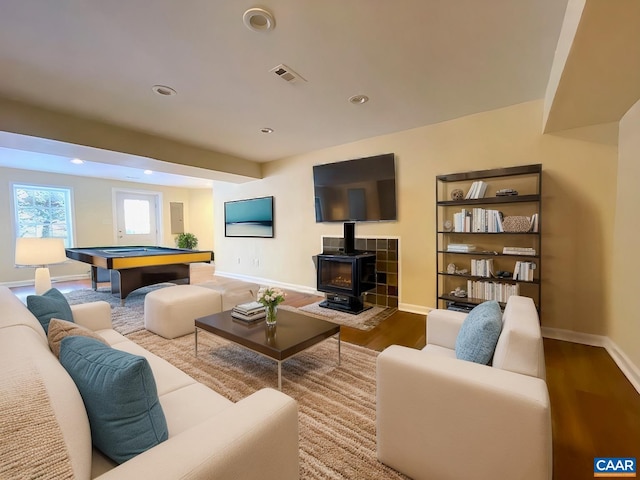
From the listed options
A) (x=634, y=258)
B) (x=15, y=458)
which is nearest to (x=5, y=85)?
(x=15, y=458)

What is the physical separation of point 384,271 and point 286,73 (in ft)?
9.07

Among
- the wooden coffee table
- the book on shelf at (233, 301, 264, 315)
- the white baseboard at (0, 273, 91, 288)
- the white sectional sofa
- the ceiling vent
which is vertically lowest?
the white baseboard at (0, 273, 91, 288)

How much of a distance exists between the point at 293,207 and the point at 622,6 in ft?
14.1

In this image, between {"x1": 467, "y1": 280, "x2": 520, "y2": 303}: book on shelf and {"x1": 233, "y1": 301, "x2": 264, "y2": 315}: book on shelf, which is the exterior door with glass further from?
{"x1": 467, "y1": 280, "x2": 520, "y2": 303}: book on shelf

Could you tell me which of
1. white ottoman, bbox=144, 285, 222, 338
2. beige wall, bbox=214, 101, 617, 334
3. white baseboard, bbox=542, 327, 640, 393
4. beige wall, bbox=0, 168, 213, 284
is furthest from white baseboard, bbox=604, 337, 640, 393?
beige wall, bbox=0, 168, 213, 284

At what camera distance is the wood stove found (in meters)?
3.73

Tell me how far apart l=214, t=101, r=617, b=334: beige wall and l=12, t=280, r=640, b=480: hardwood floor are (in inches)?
21.1

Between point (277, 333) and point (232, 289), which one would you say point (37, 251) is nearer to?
point (277, 333)

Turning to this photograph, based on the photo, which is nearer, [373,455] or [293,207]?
[373,455]

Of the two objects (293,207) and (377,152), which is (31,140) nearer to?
(293,207)

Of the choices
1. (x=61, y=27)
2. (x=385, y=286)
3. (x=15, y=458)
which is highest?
(x=61, y=27)

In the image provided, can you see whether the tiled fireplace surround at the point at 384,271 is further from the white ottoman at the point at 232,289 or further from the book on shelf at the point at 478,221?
the white ottoman at the point at 232,289

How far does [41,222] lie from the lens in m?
5.99

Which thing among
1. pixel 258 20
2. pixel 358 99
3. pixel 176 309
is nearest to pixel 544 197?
pixel 358 99
